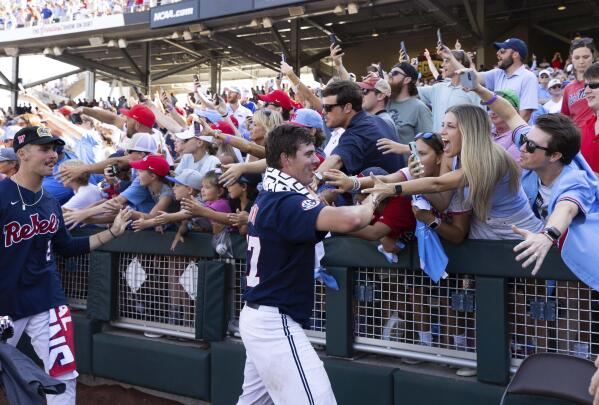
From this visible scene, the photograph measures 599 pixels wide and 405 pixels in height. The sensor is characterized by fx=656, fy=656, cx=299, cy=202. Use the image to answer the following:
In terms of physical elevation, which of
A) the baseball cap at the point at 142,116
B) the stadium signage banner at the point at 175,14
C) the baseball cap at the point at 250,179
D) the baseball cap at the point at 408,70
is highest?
the stadium signage banner at the point at 175,14

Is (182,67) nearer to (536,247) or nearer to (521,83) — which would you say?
(521,83)

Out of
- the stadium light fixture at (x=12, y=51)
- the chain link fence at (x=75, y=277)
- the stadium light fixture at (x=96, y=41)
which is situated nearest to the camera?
the chain link fence at (x=75, y=277)

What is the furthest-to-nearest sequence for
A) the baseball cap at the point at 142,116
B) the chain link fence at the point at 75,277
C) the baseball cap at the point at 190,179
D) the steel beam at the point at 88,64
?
the steel beam at the point at 88,64, the baseball cap at the point at 142,116, the chain link fence at the point at 75,277, the baseball cap at the point at 190,179

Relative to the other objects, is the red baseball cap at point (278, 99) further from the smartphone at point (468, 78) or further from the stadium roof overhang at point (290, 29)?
the stadium roof overhang at point (290, 29)

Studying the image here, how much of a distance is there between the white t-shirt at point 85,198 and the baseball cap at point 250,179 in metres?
1.81

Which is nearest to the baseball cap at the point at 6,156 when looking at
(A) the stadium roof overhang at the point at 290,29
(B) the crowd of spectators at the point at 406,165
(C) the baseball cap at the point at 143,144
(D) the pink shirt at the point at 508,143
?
(B) the crowd of spectators at the point at 406,165

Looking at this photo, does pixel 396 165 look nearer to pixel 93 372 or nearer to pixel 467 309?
pixel 467 309

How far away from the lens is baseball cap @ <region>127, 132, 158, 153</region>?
5.74 meters

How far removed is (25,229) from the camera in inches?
172

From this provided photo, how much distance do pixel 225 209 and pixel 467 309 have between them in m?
1.92

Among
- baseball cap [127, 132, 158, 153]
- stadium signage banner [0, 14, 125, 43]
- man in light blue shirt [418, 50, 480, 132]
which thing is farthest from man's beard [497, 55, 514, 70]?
stadium signage banner [0, 14, 125, 43]

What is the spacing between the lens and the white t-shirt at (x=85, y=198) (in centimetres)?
583

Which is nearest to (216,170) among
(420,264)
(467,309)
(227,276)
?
(227,276)

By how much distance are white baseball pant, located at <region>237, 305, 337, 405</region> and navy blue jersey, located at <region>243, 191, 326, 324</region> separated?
7cm
